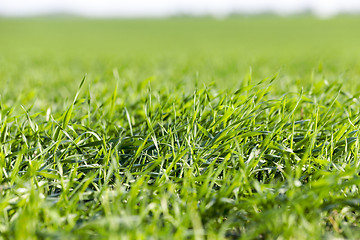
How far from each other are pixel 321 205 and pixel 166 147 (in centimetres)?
63

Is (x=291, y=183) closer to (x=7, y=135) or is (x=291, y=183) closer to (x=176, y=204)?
(x=176, y=204)

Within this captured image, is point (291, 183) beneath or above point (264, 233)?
above

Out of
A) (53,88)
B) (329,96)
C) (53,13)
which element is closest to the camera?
(329,96)

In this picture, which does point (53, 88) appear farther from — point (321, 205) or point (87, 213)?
point (321, 205)

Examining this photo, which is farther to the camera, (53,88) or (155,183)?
(53,88)

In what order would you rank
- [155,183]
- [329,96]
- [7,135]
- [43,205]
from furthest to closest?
[329,96] → [7,135] → [155,183] → [43,205]

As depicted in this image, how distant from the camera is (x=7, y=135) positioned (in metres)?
1.69

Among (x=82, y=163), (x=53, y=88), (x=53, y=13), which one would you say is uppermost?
(x=82, y=163)

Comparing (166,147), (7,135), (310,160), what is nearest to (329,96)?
(310,160)

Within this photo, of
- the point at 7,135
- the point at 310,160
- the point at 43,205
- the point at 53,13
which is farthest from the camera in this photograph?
the point at 53,13

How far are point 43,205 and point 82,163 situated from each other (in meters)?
0.45

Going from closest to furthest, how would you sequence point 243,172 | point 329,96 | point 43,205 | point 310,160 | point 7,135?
point 43,205 < point 243,172 < point 310,160 < point 7,135 < point 329,96

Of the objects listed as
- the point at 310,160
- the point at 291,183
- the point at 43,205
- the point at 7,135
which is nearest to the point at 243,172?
the point at 291,183

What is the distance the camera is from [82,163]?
153 cm
